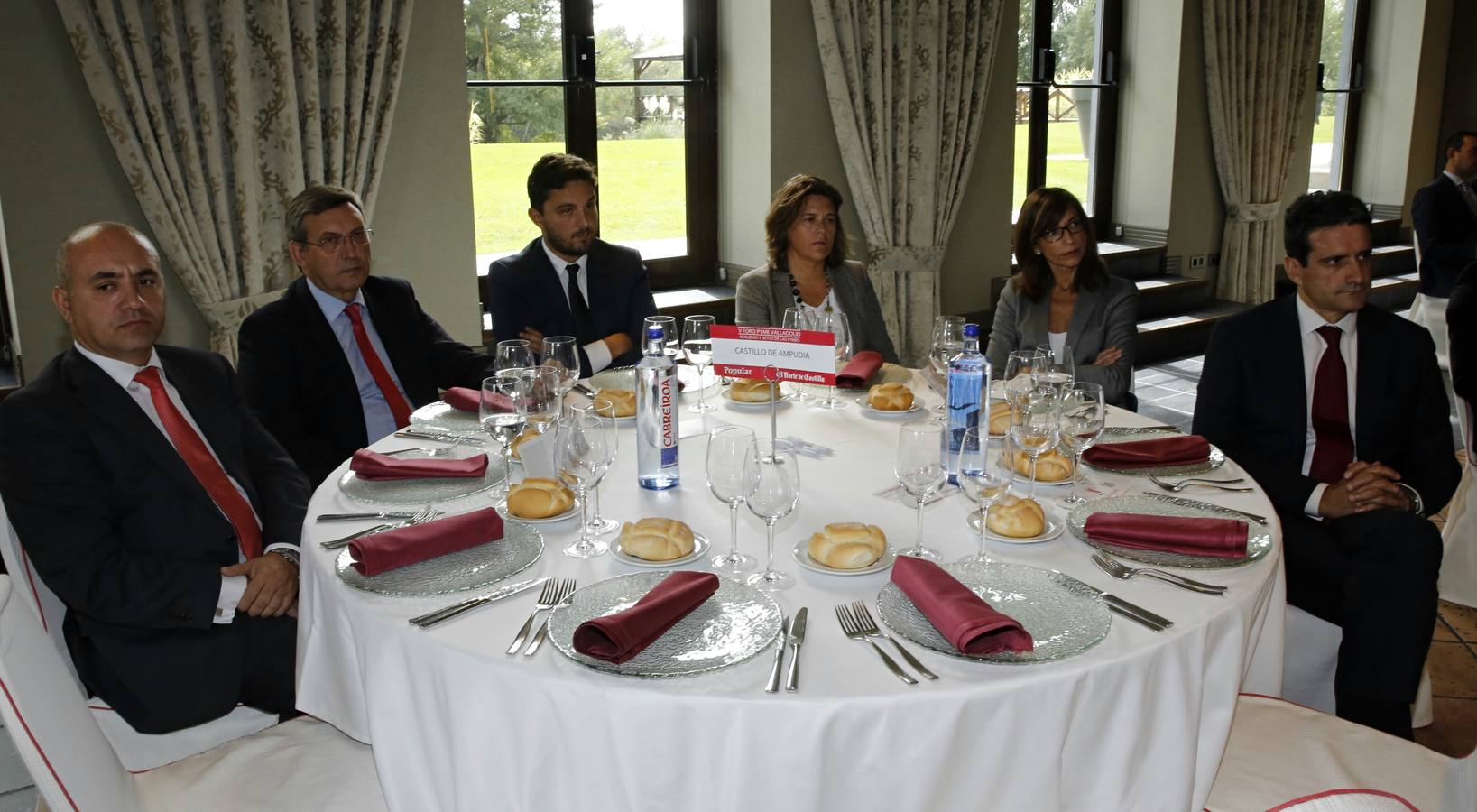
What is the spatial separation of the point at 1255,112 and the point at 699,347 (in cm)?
602

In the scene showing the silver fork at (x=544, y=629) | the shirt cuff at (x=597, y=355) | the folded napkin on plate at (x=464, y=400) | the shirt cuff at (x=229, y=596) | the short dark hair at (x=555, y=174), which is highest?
the short dark hair at (x=555, y=174)

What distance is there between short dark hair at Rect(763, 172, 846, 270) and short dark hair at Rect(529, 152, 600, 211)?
0.63 meters

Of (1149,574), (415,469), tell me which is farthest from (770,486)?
(415,469)

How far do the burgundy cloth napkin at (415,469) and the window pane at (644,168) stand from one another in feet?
10.5

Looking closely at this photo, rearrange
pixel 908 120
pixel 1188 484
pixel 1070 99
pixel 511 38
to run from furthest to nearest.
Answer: pixel 1070 99
pixel 908 120
pixel 511 38
pixel 1188 484

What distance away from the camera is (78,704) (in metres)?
1.35

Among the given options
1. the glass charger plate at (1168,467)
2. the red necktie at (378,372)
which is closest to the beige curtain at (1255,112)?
the glass charger plate at (1168,467)

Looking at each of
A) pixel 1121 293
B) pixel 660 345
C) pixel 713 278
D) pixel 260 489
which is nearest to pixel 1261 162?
pixel 713 278

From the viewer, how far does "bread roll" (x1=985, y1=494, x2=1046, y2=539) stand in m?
1.68

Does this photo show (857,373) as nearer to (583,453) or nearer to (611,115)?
(583,453)

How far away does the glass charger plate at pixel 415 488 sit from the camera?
1.91 meters

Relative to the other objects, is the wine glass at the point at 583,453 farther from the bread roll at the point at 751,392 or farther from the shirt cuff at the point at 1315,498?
the shirt cuff at the point at 1315,498

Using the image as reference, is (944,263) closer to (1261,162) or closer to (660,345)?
(1261,162)

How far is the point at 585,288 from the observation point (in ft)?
11.6
